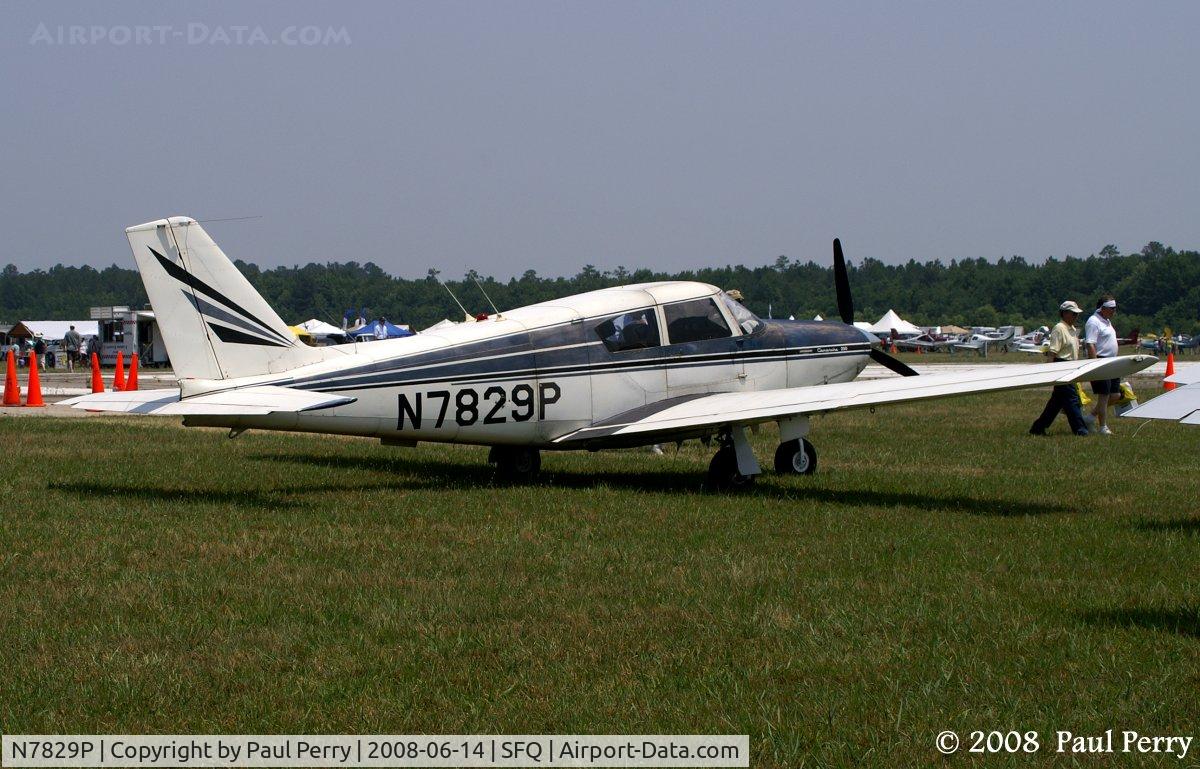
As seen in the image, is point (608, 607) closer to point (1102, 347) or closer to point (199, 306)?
point (199, 306)

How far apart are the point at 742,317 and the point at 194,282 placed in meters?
5.66

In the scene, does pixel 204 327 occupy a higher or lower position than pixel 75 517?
higher

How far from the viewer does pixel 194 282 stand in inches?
445

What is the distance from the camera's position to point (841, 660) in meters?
5.93

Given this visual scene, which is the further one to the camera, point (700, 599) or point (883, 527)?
point (883, 527)

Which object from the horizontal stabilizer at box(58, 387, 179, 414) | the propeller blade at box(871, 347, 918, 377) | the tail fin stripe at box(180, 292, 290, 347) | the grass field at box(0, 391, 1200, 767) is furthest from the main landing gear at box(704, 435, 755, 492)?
the horizontal stabilizer at box(58, 387, 179, 414)

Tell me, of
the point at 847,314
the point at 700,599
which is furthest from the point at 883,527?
the point at 847,314

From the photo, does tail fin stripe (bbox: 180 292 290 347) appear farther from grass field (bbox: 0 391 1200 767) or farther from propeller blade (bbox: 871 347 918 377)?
propeller blade (bbox: 871 347 918 377)

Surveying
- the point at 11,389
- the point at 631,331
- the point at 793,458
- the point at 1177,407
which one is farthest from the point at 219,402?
the point at 11,389

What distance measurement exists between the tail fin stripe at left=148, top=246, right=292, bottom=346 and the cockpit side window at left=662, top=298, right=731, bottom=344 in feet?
13.6

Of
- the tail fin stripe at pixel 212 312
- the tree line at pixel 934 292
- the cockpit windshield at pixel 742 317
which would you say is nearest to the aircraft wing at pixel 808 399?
the cockpit windshield at pixel 742 317

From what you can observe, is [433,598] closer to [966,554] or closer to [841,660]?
[841,660]

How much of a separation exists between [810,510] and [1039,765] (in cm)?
→ 601

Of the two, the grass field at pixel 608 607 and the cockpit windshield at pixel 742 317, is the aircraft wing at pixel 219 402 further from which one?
the cockpit windshield at pixel 742 317
